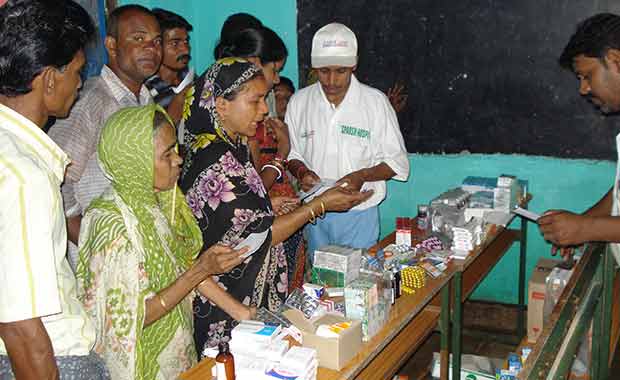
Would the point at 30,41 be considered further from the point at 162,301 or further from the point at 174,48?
the point at 174,48

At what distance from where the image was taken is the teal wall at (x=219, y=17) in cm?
519

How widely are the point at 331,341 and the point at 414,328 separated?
44.3 inches

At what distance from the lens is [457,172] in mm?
4852

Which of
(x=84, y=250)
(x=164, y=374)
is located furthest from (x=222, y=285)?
(x=84, y=250)

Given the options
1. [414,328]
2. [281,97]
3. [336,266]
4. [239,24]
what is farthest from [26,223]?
[281,97]

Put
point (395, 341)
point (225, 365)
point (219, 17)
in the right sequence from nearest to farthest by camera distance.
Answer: point (225, 365) → point (395, 341) → point (219, 17)

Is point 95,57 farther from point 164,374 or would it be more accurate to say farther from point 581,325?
point 581,325

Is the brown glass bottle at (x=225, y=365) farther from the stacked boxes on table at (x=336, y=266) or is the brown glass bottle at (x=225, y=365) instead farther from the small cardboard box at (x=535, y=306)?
the small cardboard box at (x=535, y=306)

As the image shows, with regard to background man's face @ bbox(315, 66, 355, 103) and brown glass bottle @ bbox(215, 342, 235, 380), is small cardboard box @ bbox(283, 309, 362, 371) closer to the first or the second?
brown glass bottle @ bbox(215, 342, 235, 380)

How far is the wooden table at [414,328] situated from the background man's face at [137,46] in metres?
1.65

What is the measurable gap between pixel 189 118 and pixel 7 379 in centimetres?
123

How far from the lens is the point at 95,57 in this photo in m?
4.50

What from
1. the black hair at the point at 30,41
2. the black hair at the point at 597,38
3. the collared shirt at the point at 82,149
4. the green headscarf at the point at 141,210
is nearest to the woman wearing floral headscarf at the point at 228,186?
the green headscarf at the point at 141,210

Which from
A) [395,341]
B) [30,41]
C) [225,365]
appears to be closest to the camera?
[30,41]
